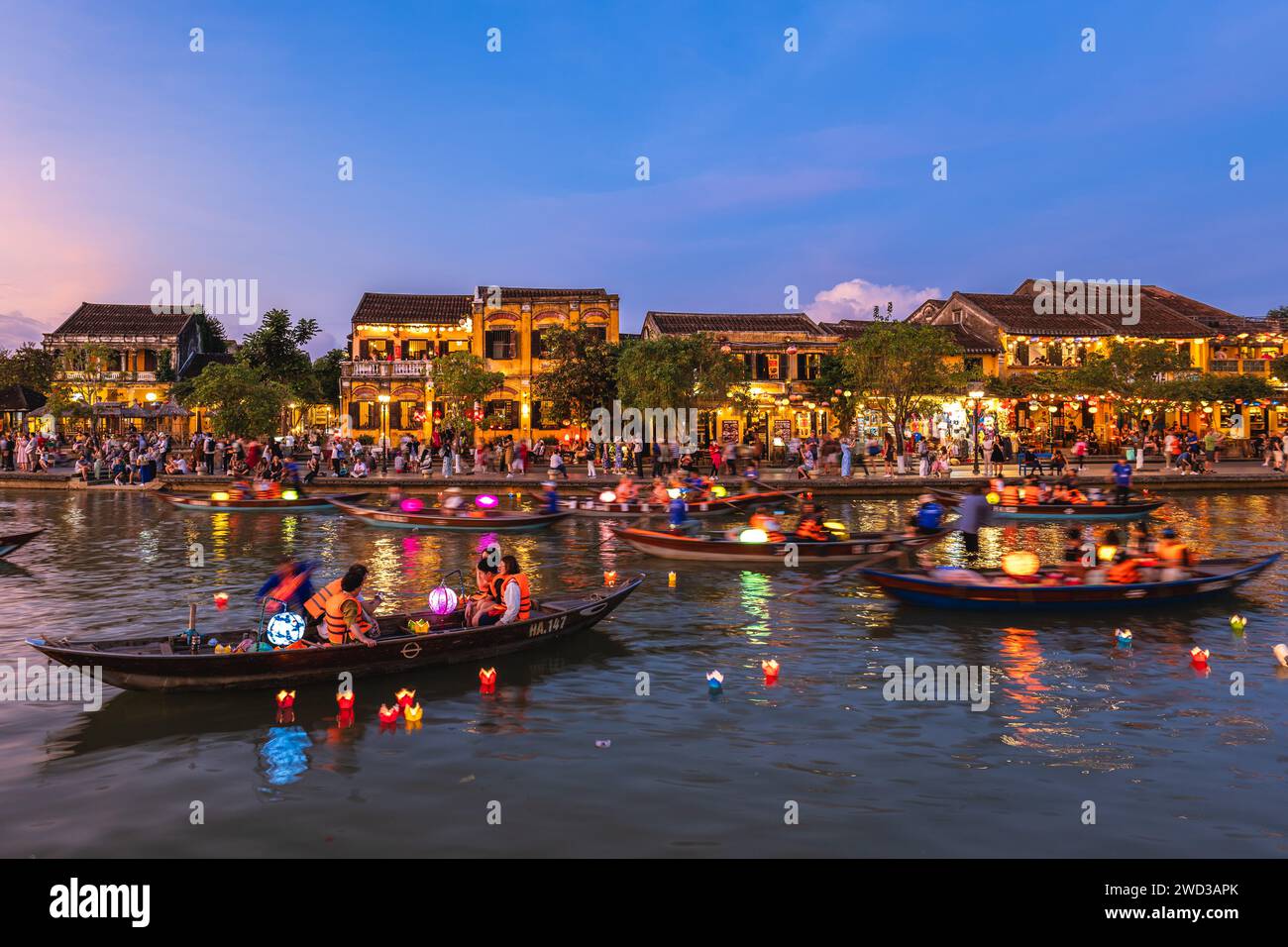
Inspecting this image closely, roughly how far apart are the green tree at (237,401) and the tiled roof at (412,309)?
32.6ft

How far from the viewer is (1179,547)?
15.9 meters

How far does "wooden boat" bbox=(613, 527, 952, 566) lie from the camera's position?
63.8 feet

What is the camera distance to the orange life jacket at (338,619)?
438 inches

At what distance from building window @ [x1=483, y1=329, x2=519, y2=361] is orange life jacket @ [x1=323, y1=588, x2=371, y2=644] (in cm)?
4237

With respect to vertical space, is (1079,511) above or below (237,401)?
below

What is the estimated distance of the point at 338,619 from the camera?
11.1 m

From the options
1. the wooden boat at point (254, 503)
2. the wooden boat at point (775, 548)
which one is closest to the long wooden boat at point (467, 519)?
the wooden boat at point (254, 503)

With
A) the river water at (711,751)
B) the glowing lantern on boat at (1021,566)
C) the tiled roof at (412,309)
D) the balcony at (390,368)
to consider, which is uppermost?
the tiled roof at (412,309)

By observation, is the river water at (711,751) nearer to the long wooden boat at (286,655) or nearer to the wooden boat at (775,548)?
the long wooden boat at (286,655)

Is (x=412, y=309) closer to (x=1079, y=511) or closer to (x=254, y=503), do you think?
(x=254, y=503)

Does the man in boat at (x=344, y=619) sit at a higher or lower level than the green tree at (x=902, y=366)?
lower

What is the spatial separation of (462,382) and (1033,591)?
112ft

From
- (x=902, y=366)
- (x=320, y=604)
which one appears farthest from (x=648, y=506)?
(x=902, y=366)
